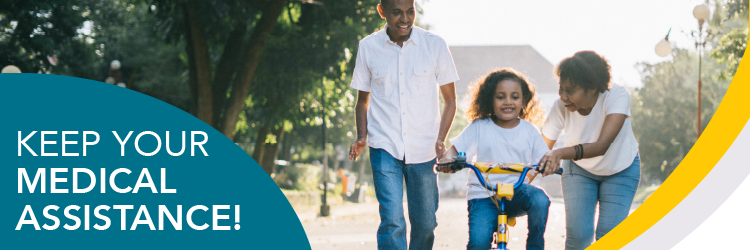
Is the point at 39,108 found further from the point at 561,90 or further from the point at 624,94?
the point at 624,94

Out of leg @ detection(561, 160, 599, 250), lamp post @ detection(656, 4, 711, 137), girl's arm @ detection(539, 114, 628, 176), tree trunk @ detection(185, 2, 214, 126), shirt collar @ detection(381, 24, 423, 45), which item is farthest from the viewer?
lamp post @ detection(656, 4, 711, 137)

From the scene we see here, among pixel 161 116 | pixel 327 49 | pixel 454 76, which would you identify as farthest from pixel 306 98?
pixel 454 76

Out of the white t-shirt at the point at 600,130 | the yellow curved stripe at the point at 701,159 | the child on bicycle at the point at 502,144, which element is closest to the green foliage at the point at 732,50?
the yellow curved stripe at the point at 701,159

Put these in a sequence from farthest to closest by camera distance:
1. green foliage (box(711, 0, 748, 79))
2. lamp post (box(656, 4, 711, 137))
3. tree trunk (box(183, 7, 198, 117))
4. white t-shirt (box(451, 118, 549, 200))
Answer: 1. lamp post (box(656, 4, 711, 137))
2. green foliage (box(711, 0, 748, 79))
3. tree trunk (box(183, 7, 198, 117))
4. white t-shirt (box(451, 118, 549, 200))

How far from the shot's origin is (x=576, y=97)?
15.1 ft

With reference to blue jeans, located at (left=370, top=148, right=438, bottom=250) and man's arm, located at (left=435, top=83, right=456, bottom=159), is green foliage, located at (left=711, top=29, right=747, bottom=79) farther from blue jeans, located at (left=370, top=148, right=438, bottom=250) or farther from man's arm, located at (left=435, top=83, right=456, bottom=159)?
blue jeans, located at (left=370, top=148, right=438, bottom=250)

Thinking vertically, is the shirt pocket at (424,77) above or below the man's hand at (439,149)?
above

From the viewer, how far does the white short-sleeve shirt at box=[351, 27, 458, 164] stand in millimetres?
4586

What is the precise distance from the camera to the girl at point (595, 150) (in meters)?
4.50

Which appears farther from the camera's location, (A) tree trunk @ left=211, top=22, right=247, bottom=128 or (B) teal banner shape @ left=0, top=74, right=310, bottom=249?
(A) tree trunk @ left=211, top=22, right=247, bottom=128

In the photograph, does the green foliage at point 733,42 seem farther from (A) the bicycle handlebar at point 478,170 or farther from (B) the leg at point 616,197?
(A) the bicycle handlebar at point 478,170

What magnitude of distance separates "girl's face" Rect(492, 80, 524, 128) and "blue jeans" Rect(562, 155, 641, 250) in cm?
77

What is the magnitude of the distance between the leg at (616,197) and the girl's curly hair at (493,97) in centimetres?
64

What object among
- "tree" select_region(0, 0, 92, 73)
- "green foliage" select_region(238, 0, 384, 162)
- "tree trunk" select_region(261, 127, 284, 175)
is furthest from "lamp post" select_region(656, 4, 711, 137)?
"tree" select_region(0, 0, 92, 73)
